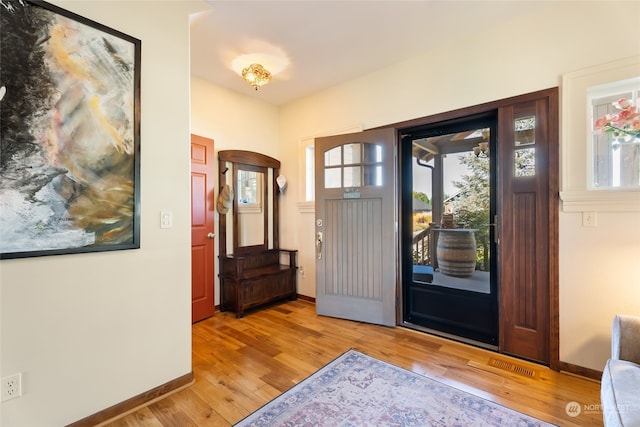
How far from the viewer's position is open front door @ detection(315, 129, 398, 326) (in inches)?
119

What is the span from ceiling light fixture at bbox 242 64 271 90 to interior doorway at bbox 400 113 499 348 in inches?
63.8

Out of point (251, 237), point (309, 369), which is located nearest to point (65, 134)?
point (309, 369)

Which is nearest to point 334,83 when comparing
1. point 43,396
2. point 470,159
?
point 470,159

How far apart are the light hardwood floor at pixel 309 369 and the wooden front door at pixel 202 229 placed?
0.24 m

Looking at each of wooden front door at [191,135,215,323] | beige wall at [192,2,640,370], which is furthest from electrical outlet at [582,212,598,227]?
wooden front door at [191,135,215,323]

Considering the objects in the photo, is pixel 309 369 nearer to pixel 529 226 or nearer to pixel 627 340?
pixel 627 340

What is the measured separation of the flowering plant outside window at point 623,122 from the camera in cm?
145

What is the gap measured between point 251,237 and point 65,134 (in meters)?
2.42

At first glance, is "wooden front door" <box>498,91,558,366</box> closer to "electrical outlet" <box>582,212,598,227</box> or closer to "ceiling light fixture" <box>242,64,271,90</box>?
"electrical outlet" <box>582,212,598,227</box>

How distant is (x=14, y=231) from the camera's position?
1396 mm

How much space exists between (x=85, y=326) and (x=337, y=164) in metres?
2.60

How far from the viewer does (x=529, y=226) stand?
228cm

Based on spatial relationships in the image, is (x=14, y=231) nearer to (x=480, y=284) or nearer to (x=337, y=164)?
(x=337, y=164)

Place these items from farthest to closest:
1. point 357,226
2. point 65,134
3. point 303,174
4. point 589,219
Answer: point 303,174, point 357,226, point 589,219, point 65,134
